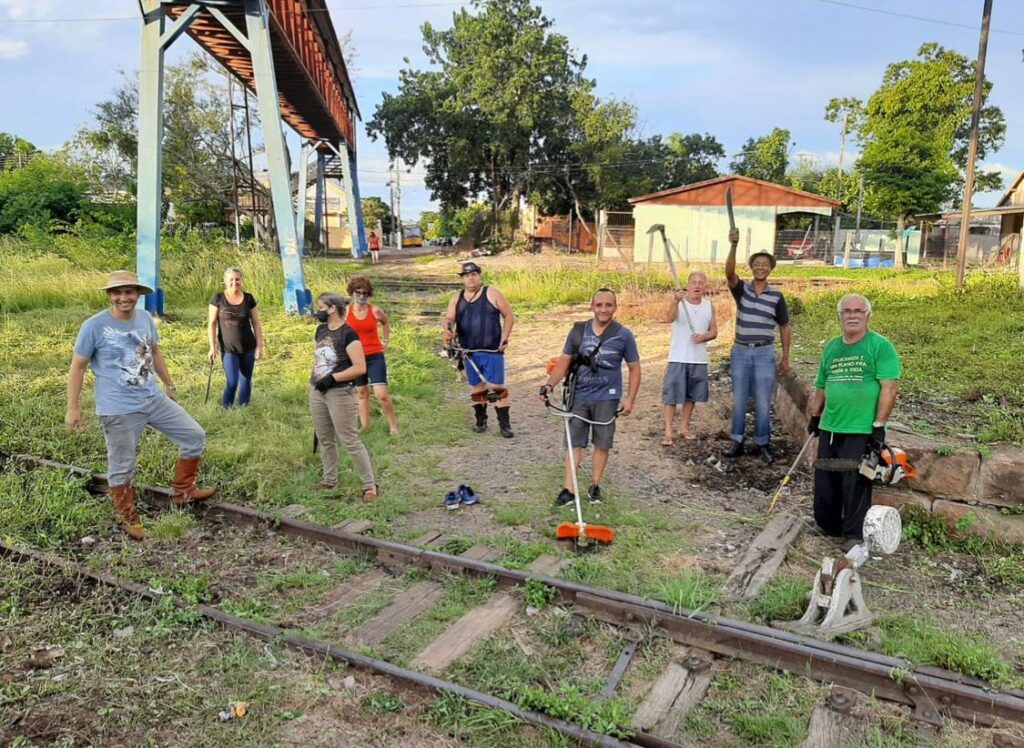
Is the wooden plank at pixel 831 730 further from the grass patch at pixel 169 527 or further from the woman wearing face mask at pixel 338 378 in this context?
the grass patch at pixel 169 527

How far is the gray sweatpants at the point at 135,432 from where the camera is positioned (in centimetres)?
519

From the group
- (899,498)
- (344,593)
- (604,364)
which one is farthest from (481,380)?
(899,498)

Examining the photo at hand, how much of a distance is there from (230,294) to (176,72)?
34.0 m

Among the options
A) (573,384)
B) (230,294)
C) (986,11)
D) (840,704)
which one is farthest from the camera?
(986,11)

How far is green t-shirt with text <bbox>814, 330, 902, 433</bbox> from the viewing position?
16.0ft

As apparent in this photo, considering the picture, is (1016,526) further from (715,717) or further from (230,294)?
(230,294)

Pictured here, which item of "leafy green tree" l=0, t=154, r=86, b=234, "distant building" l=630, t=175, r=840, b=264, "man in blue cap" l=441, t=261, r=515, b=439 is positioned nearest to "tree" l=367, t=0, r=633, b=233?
"distant building" l=630, t=175, r=840, b=264

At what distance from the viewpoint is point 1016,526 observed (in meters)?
4.96

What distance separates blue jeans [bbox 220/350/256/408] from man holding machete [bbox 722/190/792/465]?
5180mm

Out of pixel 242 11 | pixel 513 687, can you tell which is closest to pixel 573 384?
pixel 513 687

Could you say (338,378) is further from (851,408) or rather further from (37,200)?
(37,200)

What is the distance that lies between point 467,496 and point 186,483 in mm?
2287

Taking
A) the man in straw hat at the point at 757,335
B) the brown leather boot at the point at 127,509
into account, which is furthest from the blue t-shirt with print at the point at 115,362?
the man in straw hat at the point at 757,335

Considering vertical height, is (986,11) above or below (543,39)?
below
